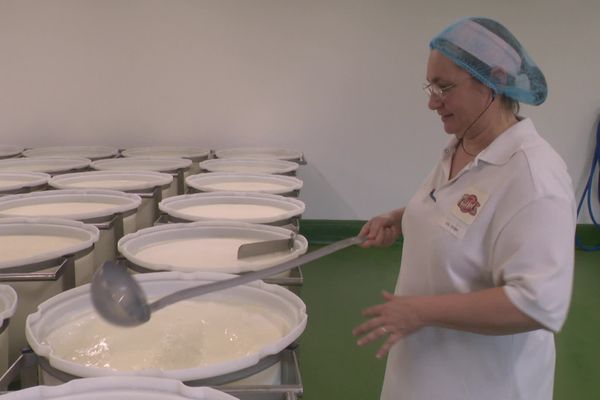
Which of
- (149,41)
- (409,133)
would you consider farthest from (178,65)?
(409,133)

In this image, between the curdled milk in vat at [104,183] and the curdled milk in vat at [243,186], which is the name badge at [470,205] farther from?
the curdled milk in vat at [104,183]

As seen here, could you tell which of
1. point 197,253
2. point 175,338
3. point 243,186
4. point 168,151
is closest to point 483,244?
point 175,338

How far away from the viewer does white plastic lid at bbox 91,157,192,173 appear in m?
2.84

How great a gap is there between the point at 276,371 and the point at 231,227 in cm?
81

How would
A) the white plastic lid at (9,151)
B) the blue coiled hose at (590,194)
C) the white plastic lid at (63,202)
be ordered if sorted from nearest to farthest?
the white plastic lid at (63,202), the white plastic lid at (9,151), the blue coiled hose at (590,194)

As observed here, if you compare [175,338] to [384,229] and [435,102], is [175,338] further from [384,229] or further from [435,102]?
[435,102]

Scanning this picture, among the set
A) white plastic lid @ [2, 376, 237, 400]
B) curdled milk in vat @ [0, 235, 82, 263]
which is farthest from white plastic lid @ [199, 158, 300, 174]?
white plastic lid @ [2, 376, 237, 400]

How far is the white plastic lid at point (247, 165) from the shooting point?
2.95 m

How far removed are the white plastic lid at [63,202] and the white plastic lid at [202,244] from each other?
286mm

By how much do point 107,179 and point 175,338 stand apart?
65.8 inches

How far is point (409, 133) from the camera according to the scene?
12.6 ft

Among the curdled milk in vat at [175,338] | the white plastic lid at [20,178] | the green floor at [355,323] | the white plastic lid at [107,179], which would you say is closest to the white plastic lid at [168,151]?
the white plastic lid at [107,179]

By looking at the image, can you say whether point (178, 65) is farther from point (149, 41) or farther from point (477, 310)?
point (477, 310)

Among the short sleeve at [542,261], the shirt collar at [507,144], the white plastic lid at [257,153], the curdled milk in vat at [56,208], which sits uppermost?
the shirt collar at [507,144]
